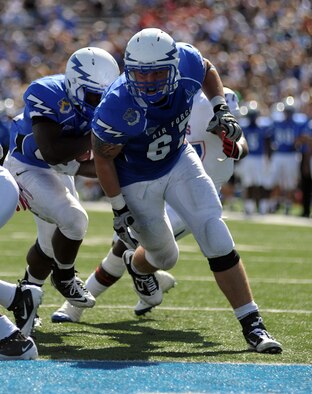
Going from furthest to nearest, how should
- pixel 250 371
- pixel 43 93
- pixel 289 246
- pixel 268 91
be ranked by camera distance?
pixel 268 91 < pixel 289 246 < pixel 43 93 < pixel 250 371

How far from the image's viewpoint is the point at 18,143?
5.72m

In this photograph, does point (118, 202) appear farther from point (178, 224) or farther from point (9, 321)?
point (178, 224)

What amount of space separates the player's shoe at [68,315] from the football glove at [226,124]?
1.43 meters

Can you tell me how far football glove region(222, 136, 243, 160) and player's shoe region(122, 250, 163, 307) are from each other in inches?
33.5

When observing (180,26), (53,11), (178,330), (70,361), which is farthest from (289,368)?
(53,11)

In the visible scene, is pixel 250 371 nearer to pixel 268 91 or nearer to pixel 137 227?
pixel 137 227

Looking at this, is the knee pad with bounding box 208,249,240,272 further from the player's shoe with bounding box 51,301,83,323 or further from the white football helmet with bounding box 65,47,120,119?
the player's shoe with bounding box 51,301,83,323

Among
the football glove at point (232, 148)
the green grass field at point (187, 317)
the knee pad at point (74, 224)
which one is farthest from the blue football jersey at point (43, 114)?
the green grass field at point (187, 317)

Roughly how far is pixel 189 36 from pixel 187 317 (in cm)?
1559

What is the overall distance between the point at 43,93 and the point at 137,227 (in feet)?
3.14

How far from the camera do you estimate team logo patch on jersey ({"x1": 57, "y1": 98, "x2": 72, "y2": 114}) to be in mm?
5395

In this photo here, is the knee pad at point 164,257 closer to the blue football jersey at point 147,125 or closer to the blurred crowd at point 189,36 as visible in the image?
the blue football jersey at point 147,125

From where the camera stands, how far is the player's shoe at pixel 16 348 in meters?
4.38

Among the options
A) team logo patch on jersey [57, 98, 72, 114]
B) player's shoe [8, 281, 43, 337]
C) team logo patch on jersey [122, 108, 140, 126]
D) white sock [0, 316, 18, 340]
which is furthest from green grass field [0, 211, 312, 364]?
team logo patch on jersey [57, 98, 72, 114]
